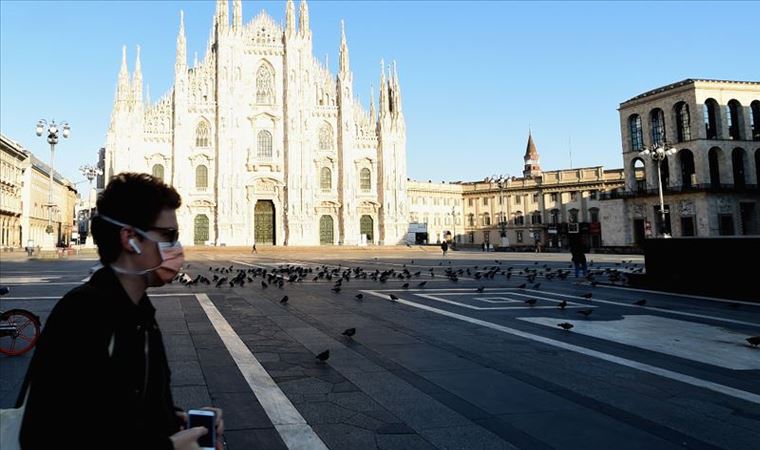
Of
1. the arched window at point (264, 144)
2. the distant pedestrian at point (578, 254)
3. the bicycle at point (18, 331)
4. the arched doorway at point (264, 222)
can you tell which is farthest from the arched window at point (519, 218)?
the bicycle at point (18, 331)

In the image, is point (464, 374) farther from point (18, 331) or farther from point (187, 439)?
point (18, 331)

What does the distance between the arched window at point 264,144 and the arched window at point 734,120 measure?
4575 cm

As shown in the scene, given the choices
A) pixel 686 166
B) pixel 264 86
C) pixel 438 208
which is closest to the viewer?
pixel 686 166

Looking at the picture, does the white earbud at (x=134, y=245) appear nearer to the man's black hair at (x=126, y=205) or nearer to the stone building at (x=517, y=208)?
the man's black hair at (x=126, y=205)

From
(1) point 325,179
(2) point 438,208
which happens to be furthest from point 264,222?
(2) point 438,208

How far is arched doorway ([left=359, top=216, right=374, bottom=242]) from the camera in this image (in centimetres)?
5284

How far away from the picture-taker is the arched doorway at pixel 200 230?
47781 millimetres

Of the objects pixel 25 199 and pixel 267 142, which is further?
pixel 25 199

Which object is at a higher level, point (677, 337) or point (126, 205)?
point (126, 205)

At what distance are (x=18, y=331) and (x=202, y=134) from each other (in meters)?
46.1

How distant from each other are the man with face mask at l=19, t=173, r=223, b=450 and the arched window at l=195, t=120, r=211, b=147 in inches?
1986

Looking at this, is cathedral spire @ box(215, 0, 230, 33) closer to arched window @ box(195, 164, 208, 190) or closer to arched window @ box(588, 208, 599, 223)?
arched window @ box(195, 164, 208, 190)

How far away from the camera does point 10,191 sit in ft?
187

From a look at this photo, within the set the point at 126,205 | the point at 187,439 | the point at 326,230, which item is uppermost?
the point at 326,230
